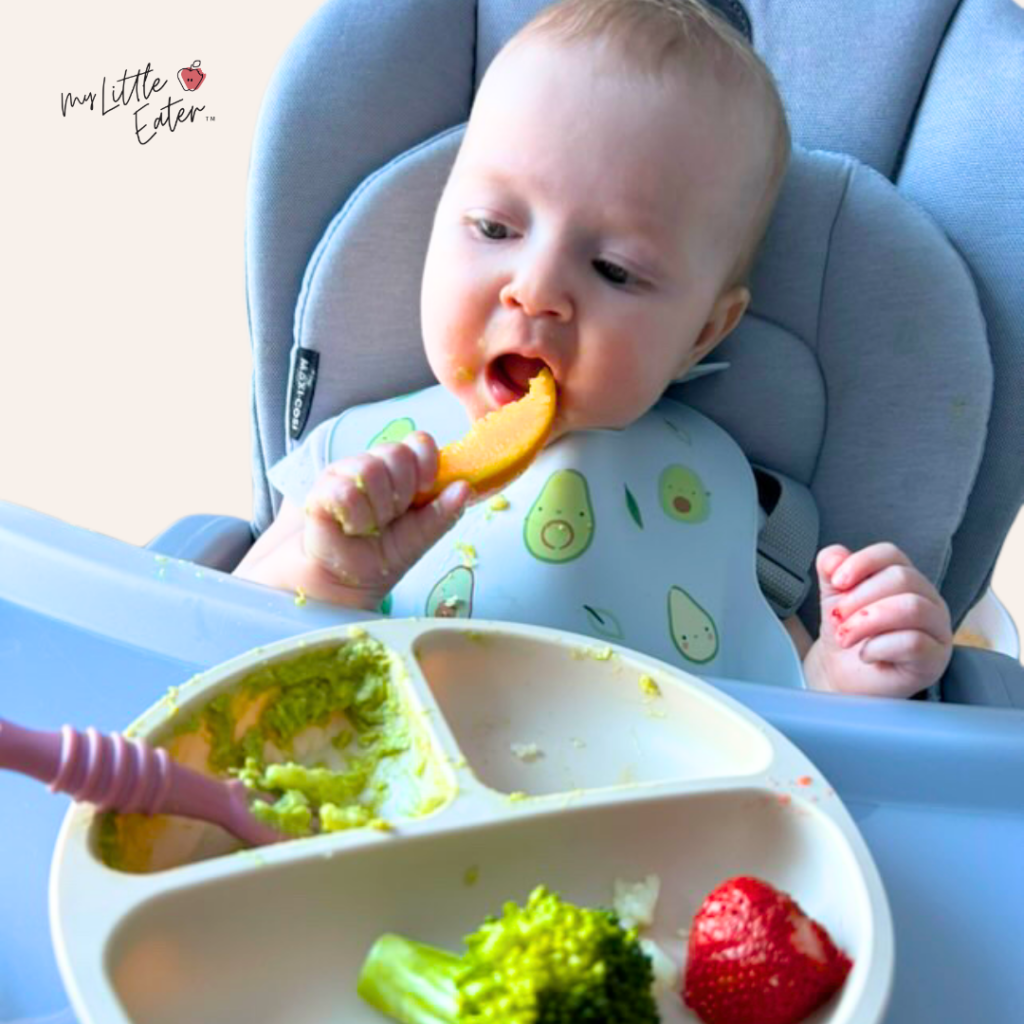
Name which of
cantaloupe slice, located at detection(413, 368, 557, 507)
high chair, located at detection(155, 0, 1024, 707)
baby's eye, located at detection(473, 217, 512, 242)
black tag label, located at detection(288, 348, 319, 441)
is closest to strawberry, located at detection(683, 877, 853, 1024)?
cantaloupe slice, located at detection(413, 368, 557, 507)

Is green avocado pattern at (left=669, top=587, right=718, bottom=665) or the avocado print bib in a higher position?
the avocado print bib

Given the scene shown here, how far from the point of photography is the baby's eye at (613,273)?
1.11 metres

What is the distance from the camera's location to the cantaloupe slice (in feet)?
3.40

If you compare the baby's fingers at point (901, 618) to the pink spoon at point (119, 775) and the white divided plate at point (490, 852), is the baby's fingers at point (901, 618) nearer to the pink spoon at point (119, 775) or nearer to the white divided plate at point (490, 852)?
the white divided plate at point (490, 852)

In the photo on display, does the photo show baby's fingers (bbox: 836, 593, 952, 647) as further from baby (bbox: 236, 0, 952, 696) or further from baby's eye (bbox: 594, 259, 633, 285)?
baby's eye (bbox: 594, 259, 633, 285)

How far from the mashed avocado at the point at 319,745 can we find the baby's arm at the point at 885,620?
378 millimetres

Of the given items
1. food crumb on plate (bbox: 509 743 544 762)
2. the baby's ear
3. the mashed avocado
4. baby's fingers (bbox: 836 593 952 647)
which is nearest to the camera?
the mashed avocado

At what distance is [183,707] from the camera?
31.7 inches

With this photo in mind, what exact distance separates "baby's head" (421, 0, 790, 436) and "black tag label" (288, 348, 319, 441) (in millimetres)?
180

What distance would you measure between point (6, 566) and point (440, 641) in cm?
34

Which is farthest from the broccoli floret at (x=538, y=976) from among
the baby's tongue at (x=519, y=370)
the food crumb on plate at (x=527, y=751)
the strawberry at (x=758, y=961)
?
the baby's tongue at (x=519, y=370)

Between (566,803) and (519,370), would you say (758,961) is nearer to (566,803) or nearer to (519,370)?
(566,803)

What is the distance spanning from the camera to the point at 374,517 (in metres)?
0.96

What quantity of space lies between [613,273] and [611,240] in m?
0.04
